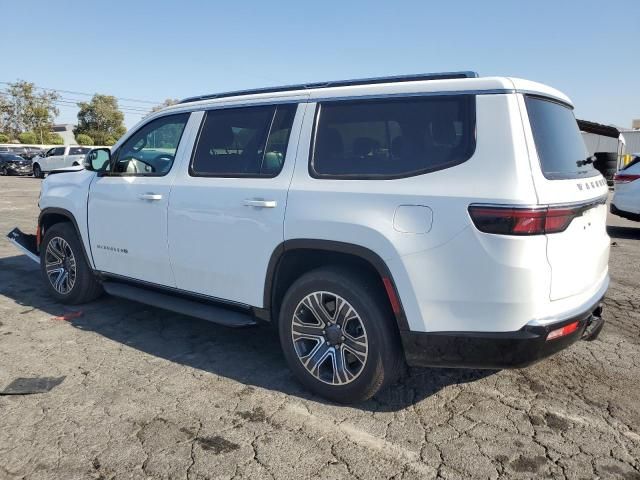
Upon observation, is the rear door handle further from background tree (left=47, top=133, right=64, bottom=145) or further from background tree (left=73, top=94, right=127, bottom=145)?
background tree (left=47, top=133, right=64, bottom=145)

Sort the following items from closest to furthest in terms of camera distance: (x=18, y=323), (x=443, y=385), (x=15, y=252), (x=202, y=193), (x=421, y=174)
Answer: (x=421, y=174)
(x=443, y=385)
(x=202, y=193)
(x=18, y=323)
(x=15, y=252)

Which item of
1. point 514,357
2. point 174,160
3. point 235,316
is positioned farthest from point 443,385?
point 174,160

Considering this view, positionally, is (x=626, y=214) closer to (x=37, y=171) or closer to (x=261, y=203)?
(x=261, y=203)

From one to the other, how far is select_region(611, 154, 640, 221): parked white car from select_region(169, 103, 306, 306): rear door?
28.2ft

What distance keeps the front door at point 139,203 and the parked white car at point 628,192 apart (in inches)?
347

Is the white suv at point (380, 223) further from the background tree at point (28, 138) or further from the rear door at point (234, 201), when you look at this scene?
the background tree at point (28, 138)

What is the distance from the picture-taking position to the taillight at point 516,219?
8.41ft

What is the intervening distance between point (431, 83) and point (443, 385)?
6.73 ft

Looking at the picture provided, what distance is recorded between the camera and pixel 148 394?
342cm

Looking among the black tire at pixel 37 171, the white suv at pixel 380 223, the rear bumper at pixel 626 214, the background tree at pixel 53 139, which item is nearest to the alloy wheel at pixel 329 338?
the white suv at pixel 380 223

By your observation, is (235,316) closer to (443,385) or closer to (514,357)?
(443,385)

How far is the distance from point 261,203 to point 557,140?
1.90 meters

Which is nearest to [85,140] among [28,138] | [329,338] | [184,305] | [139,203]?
[28,138]

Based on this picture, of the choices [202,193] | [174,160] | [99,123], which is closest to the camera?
[202,193]
